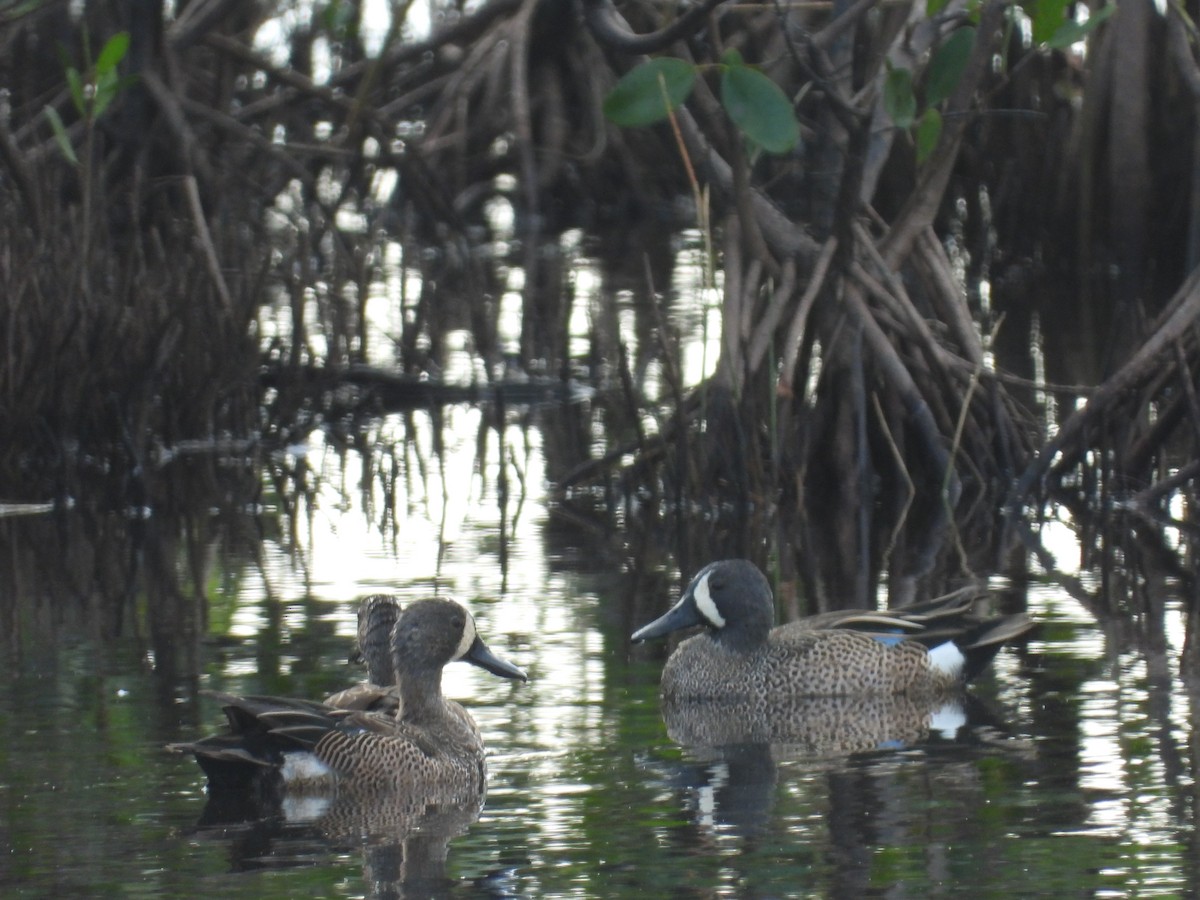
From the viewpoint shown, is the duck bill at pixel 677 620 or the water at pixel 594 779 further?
the duck bill at pixel 677 620

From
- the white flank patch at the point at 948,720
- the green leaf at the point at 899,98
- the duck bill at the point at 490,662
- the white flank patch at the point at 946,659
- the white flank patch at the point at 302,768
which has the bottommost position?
the white flank patch at the point at 948,720

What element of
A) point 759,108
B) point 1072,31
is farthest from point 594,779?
point 1072,31

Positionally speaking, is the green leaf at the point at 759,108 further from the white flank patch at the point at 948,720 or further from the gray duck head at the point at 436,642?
the gray duck head at the point at 436,642

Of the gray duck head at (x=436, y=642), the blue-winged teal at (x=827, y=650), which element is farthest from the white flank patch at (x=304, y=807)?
the blue-winged teal at (x=827, y=650)

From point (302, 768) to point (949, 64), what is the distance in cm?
329

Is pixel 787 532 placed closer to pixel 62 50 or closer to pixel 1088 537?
pixel 1088 537

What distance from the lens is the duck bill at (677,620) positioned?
6.34m

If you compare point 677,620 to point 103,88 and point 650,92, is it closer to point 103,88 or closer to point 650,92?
point 650,92

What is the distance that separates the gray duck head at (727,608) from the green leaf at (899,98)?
1557mm

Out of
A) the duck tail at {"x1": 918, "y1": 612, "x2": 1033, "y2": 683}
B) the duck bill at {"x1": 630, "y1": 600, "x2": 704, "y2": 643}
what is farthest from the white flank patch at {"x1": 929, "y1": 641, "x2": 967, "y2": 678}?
the duck bill at {"x1": 630, "y1": 600, "x2": 704, "y2": 643}

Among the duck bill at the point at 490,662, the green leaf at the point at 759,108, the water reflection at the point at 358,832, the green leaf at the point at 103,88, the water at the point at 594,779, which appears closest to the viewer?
the water at the point at 594,779

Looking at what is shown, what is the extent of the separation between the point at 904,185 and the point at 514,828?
12.1 meters

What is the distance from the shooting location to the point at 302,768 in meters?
5.01

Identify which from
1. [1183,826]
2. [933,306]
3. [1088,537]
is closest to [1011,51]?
[933,306]
